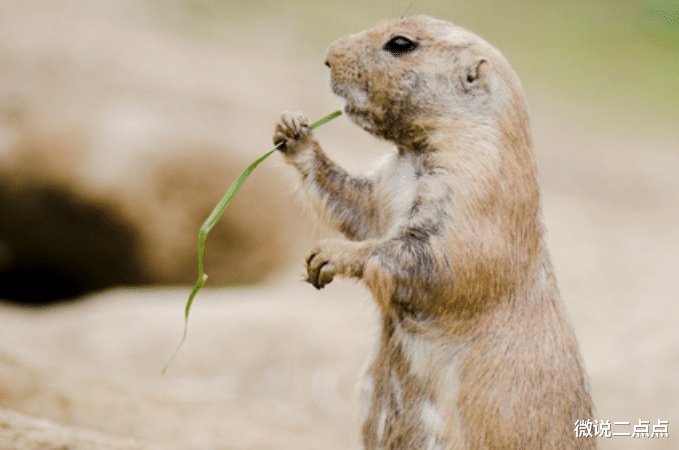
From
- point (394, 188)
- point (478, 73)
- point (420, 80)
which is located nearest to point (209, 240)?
point (394, 188)

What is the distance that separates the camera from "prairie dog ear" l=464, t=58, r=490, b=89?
12.8 ft

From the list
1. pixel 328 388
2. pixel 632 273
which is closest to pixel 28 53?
pixel 328 388

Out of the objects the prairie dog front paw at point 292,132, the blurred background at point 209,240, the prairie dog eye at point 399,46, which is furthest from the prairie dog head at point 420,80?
the blurred background at point 209,240

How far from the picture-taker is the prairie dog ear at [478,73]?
12.8 ft

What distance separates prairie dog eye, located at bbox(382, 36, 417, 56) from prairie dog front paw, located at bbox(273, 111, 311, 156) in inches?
20.6

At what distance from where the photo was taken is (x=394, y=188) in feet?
13.3

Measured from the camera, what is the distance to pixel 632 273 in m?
8.36

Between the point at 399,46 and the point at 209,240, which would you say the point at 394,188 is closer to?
the point at 399,46

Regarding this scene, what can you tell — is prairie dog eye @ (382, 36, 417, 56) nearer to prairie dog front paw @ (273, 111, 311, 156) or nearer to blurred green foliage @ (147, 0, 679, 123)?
prairie dog front paw @ (273, 111, 311, 156)

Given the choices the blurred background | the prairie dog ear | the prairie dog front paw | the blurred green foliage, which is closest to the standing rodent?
the prairie dog ear

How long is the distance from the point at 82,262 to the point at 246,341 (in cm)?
395

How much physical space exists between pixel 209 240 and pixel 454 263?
22.3 ft

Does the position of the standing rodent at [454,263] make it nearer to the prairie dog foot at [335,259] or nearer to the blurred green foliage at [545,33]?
the prairie dog foot at [335,259]

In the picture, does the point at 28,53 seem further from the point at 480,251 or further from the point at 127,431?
the point at 480,251
